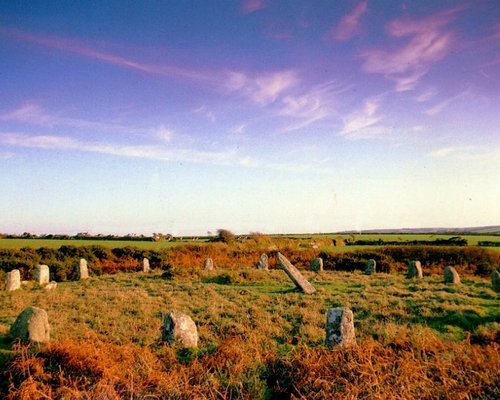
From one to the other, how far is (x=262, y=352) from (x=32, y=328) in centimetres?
570

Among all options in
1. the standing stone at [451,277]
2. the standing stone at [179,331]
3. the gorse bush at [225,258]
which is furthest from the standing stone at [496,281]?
the standing stone at [179,331]

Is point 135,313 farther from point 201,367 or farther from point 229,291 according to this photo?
point 201,367

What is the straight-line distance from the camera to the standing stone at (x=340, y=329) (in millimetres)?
9156

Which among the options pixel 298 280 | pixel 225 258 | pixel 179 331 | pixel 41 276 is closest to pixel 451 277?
pixel 298 280

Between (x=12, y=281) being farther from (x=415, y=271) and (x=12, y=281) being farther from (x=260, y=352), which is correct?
(x=415, y=271)

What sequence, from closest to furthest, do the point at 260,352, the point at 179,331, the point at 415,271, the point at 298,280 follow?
the point at 260,352
the point at 179,331
the point at 298,280
the point at 415,271

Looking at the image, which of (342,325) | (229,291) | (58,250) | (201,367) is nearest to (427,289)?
(229,291)

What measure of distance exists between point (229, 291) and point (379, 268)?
18.1 metres

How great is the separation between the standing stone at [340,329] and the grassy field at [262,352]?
0.32m

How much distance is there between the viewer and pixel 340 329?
9273 millimetres

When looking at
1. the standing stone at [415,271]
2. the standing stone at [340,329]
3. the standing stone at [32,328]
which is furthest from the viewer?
the standing stone at [415,271]

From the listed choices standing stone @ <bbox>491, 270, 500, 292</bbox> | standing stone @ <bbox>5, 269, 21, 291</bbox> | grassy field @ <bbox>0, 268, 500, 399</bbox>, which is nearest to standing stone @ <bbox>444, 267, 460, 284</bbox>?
standing stone @ <bbox>491, 270, 500, 292</bbox>

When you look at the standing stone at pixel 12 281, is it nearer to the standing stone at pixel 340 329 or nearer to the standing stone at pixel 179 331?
the standing stone at pixel 179 331

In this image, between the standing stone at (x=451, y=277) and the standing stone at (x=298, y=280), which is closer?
the standing stone at (x=298, y=280)
